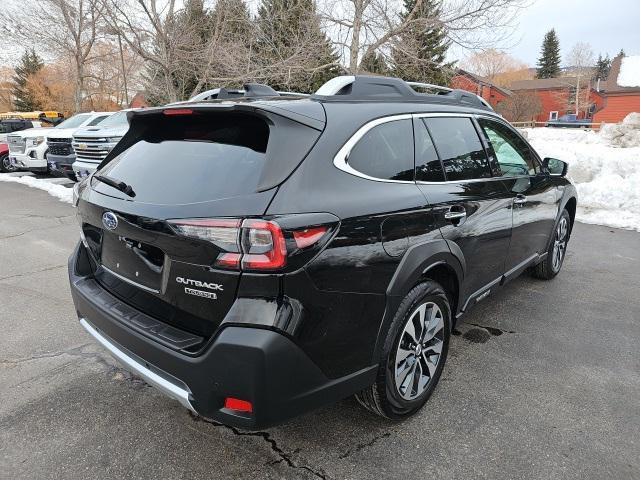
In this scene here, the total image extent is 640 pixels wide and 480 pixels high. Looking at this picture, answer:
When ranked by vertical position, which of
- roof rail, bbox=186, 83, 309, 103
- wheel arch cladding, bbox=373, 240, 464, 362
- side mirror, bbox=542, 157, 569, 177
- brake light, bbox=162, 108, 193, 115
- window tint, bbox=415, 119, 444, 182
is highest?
roof rail, bbox=186, 83, 309, 103

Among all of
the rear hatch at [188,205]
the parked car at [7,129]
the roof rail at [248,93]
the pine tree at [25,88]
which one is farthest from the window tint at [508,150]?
the pine tree at [25,88]

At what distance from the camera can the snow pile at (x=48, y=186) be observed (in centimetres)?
986

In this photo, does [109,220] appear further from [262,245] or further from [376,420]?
[376,420]

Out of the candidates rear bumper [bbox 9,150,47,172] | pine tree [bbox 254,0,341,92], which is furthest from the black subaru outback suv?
pine tree [bbox 254,0,341,92]

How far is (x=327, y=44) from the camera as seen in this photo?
53.0 feet

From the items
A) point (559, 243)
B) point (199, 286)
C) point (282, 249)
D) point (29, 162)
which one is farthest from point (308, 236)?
point (29, 162)

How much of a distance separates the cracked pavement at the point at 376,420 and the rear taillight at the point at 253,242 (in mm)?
1127

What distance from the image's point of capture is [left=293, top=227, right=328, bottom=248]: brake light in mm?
1921

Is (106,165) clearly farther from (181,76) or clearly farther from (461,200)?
(181,76)

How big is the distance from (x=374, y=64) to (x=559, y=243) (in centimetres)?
1497

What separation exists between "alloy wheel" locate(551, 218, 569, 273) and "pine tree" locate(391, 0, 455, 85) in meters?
11.8

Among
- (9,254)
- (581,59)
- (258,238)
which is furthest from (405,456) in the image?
(581,59)

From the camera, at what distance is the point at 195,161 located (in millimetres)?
2334

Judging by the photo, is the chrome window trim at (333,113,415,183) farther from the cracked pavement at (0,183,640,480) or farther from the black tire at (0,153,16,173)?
the black tire at (0,153,16,173)
